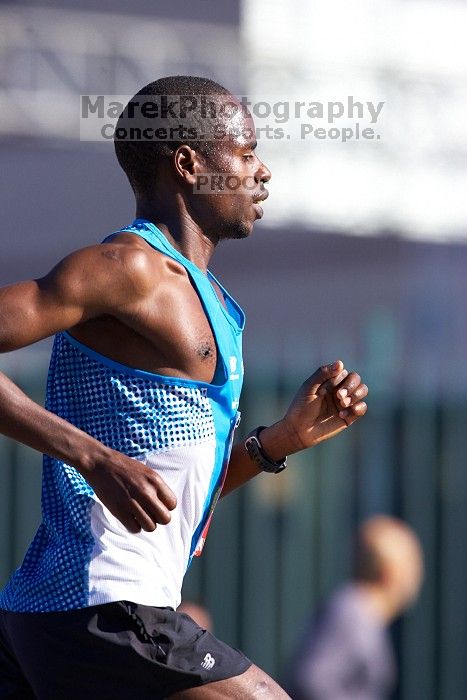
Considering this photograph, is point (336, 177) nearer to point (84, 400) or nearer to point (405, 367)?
point (405, 367)

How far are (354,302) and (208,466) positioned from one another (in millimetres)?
11503

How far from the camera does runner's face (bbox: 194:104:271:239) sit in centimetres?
379

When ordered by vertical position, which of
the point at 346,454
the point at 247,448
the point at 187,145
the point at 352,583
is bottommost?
the point at 352,583

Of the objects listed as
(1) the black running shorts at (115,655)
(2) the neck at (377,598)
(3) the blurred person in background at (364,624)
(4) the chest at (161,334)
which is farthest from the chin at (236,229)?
(2) the neck at (377,598)

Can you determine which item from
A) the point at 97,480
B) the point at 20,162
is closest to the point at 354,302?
the point at 20,162

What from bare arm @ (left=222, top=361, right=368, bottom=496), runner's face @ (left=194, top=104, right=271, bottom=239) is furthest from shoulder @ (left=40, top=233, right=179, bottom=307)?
bare arm @ (left=222, top=361, right=368, bottom=496)

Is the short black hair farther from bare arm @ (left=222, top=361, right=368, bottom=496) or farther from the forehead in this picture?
bare arm @ (left=222, top=361, right=368, bottom=496)

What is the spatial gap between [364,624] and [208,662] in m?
3.55

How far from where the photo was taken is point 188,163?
12.4ft

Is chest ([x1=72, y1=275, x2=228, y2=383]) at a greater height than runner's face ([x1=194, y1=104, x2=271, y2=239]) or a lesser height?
lesser

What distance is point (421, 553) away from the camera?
7738 mm

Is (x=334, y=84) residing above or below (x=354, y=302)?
above

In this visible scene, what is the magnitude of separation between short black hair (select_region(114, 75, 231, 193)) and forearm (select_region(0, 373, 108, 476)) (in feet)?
2.69

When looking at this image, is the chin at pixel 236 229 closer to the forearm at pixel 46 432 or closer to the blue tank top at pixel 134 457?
the blue tank top at pixel 134 457
